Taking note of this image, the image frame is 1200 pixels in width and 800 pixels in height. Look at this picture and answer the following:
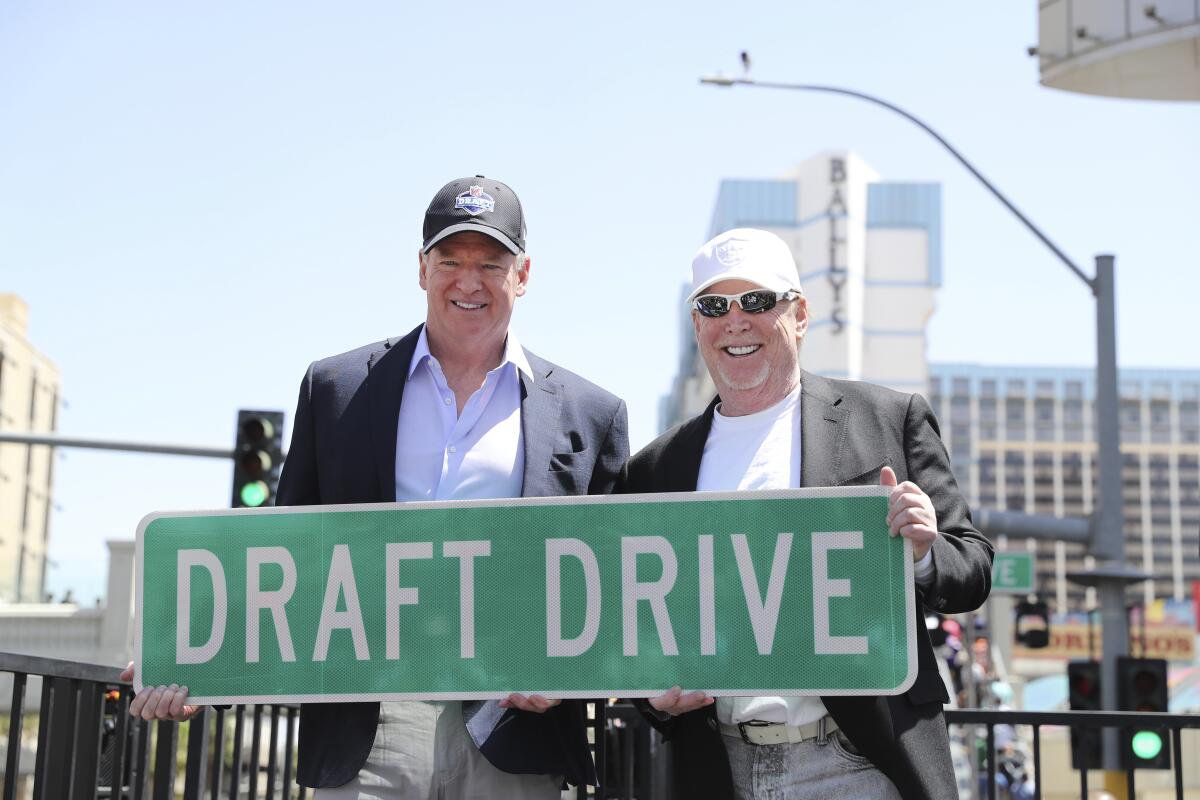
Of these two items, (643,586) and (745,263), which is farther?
(745,263)

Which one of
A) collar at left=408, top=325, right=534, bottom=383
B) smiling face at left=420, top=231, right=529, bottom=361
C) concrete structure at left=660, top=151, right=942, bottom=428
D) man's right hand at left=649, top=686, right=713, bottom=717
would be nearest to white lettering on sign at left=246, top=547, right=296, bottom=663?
collar at left=408, top=325, right=534, bottom=383

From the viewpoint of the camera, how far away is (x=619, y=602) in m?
3.61

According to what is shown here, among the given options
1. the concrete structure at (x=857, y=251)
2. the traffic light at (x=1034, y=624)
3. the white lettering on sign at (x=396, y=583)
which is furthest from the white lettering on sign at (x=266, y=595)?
the concrete structure at (x=857, y=251)

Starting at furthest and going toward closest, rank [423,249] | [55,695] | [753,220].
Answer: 1. [753,220]
2. [55,695]
3. [423,249]

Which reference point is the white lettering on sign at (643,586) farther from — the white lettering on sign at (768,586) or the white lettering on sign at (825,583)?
the white lettering on sign at (825,583)

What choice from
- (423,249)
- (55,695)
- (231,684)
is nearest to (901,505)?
(423,249)

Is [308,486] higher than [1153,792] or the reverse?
higher

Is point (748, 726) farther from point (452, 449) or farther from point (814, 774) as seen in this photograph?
point (452, 449)

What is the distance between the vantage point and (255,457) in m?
13.0

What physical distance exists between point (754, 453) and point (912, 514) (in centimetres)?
54

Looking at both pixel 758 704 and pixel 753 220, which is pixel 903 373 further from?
pixel 758 704

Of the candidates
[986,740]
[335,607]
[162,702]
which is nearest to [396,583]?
[335,607]

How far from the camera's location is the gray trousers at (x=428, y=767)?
3.58m

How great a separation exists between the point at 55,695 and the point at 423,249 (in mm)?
1806
